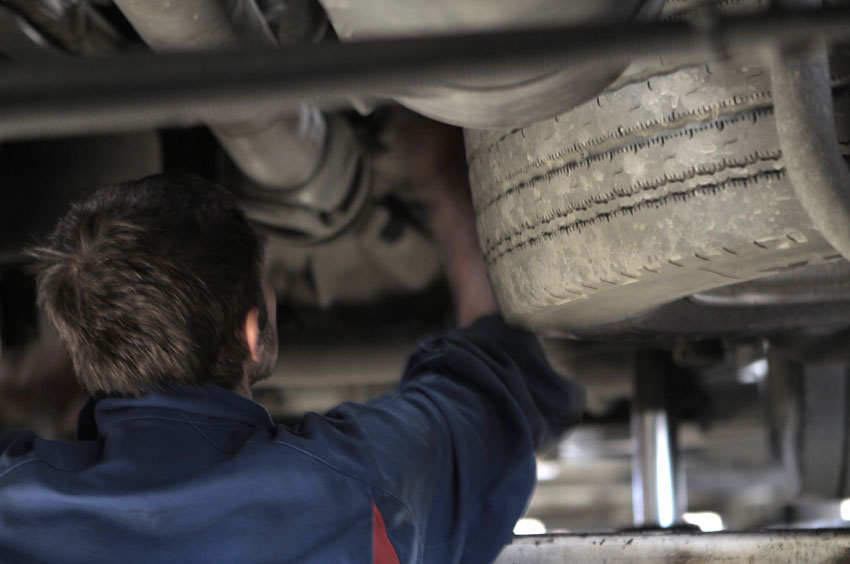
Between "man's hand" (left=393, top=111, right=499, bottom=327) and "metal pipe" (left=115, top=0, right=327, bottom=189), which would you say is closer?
"metal pipe" (left=115, top=0, right=327, bottom=189)

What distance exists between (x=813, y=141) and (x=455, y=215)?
1.83 feet

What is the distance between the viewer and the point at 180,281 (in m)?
0.81

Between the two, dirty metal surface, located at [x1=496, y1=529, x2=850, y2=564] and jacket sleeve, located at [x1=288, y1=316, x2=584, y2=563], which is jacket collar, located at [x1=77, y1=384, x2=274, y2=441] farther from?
dirty metal surface, located at [x1=496, y1=529, x2=850, y2=564]

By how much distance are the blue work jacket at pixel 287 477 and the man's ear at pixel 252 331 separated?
0.24 feet

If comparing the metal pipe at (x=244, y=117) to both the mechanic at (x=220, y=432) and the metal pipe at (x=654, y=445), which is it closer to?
the mechanic at (x=220, y=432)

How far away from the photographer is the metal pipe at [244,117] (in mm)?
740

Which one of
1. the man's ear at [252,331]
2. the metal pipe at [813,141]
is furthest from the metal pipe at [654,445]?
the metal pipe at [813,141]

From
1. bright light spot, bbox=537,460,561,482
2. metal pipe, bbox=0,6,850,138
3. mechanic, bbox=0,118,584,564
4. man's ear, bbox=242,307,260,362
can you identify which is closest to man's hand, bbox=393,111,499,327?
mechanic, bbox=0,118,584,564

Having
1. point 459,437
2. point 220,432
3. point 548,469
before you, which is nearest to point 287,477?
point 220,432

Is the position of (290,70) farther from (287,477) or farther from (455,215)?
(455,215)

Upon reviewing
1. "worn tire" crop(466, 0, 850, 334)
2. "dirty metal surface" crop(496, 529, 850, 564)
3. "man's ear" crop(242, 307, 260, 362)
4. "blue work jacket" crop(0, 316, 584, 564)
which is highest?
"worn tire" crop(466, 0, 850, 334)

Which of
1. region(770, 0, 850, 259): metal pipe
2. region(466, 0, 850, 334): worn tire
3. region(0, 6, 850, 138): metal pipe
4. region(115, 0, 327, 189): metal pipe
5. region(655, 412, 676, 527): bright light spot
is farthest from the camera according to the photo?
region(655, 412, 676, 527): bright light spot

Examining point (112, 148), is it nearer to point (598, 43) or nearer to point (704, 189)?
point (704, 189)

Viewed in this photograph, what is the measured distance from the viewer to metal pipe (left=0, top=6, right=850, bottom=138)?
0.35 m
